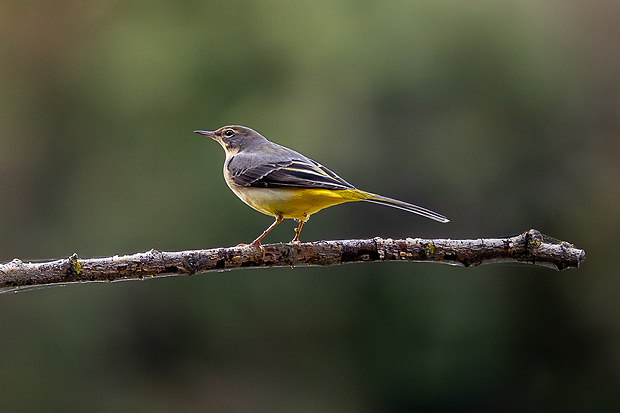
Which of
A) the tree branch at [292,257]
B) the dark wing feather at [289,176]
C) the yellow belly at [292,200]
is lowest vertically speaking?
the tree branch at [292,257]

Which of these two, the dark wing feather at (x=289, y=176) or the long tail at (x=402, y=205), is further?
the dark wing feather at (x=289, y=176)

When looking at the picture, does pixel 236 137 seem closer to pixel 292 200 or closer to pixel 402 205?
pixel 292 200

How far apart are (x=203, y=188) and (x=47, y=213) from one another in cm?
253

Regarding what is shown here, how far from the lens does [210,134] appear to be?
5.49 metres

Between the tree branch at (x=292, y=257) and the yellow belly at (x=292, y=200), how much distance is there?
0.48 meters

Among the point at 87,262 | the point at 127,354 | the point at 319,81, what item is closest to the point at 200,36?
the point at 319,81

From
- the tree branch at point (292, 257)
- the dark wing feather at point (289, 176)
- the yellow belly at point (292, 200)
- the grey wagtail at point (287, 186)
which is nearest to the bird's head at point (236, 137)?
the grey wagtail at point (287, 186)

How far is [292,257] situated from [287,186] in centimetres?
65

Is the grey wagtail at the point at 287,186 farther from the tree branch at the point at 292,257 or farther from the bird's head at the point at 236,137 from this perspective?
the bird's head at the point at 236,137

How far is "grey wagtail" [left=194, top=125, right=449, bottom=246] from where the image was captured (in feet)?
13.4

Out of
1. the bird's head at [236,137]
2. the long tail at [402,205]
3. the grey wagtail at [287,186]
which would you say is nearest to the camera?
the long tail at [402,205]

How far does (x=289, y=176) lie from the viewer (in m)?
4.31

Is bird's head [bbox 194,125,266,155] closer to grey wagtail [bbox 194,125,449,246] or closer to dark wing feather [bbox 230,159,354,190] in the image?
grey wagtail [bbox 194,125,449,246]

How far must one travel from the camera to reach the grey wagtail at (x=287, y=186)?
13.4ft
